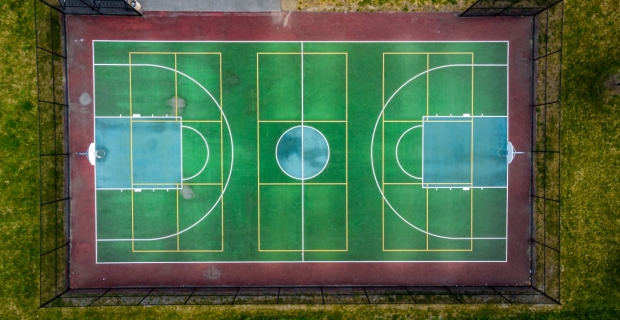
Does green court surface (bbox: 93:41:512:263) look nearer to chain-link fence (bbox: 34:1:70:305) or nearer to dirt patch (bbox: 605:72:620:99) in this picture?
chain-link fence (bbox: 34:1:70:305)

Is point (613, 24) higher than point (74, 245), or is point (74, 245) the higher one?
point (613, 24)

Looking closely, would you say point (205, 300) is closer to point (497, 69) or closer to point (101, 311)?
point (101, 311)

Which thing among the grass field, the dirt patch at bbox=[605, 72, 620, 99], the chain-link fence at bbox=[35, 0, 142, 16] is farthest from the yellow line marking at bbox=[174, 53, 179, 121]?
the dirt patch at bbox=[605, 72, 620, 99]

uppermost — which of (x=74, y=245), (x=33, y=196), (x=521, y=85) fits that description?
(x=521, y=85)

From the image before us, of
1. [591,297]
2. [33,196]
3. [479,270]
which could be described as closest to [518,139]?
[479,270]

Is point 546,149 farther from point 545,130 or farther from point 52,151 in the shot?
point 52,151
